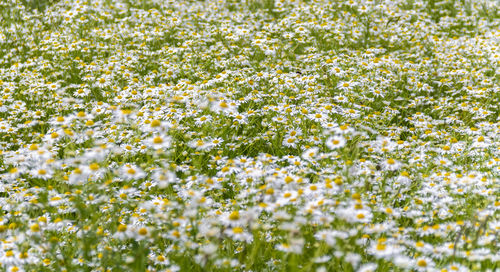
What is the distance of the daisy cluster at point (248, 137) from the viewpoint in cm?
306

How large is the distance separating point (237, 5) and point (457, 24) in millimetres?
4308

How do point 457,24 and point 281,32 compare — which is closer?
point 281,32

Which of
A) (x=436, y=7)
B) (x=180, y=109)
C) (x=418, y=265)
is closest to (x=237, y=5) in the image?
(x=436, y=7)

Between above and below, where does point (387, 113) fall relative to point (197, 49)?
below

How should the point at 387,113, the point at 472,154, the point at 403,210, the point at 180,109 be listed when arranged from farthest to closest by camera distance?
1. the point at 387,113
2. the point at 180,109
3. the point at 472,154
4. the point at 403,210

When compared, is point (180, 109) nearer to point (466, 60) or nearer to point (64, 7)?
point (466, 60)

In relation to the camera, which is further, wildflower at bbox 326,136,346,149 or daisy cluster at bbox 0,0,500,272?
wildflower at bbox 326,136,346,149

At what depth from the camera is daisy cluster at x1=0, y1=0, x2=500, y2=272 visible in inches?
121

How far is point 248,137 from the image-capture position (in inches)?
203

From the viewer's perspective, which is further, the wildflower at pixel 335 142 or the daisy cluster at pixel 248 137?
the wildflower at pixel 335 142

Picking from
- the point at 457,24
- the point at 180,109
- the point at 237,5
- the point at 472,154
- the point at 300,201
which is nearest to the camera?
the point at 300,201

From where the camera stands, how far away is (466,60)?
6.93 meters

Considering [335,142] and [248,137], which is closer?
[335,142]

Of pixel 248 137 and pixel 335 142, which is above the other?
pixel 335 142
